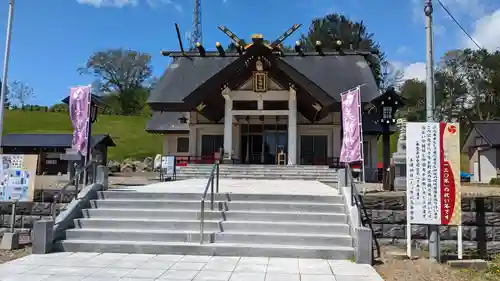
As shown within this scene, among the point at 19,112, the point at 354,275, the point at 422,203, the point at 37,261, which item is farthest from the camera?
the point at 19,112

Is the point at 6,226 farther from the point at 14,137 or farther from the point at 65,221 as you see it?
the point at 14,137

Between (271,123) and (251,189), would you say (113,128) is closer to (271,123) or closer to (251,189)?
(271,123)

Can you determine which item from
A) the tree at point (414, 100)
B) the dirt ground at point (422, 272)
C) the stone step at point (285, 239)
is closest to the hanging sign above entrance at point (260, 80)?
the stone step at point (285, 239)

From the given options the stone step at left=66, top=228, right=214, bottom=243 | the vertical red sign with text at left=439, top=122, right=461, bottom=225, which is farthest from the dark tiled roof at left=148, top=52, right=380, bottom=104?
the stone step at left=66, top=228, right=214, bottom=243

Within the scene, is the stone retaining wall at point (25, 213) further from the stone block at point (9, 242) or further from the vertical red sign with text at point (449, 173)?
the vertical red sign with text at point (449, 173)

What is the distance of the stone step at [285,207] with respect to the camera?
7602mm

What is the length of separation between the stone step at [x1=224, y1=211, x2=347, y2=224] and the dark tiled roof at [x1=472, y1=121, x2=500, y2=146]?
86.9ft

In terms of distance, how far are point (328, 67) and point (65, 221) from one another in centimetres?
1849

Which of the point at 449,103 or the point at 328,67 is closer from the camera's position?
the point at 328,67

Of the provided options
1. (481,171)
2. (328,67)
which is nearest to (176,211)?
(328,67)

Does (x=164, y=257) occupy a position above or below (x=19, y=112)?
below

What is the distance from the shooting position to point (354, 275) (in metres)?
5.55

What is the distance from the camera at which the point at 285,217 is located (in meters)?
7.41

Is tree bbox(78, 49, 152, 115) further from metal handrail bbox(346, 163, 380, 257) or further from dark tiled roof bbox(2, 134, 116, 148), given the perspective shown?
metal handrail bbox(346, 163, 380, 257)
